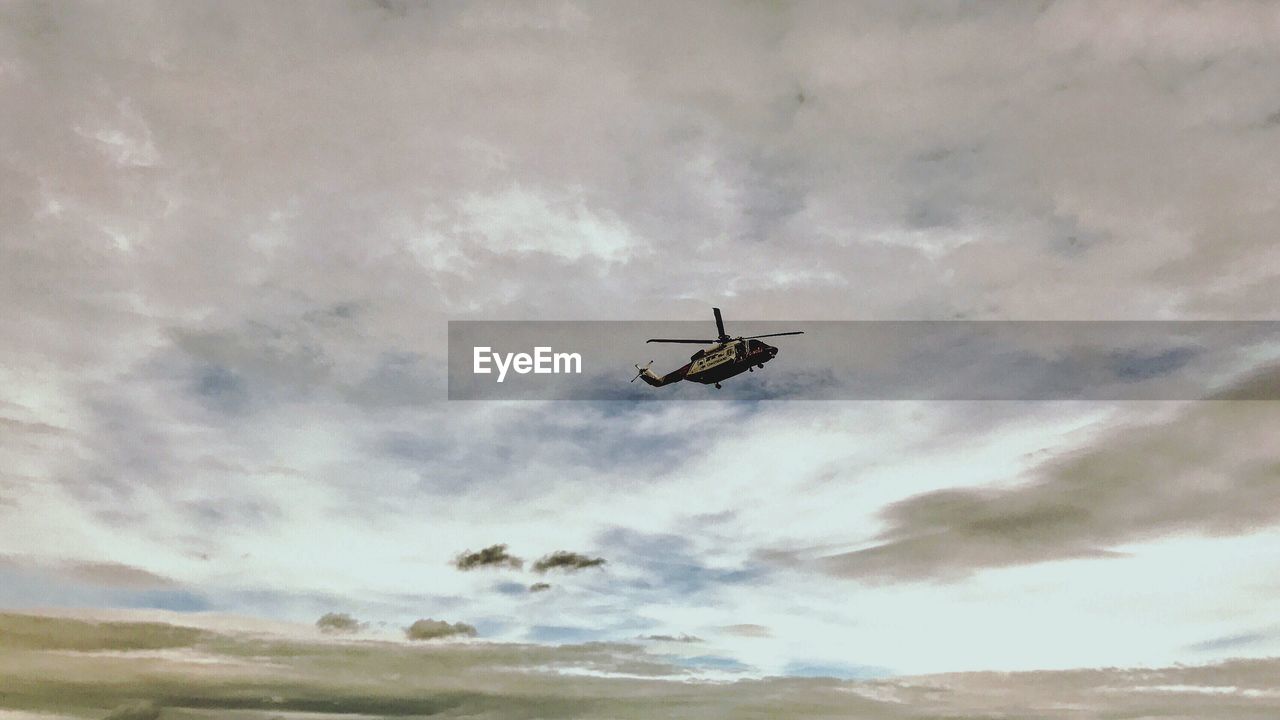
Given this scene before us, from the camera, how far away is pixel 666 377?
5399 inches

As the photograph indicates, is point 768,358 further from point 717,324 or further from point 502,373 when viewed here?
point 502,373

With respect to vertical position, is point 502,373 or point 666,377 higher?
point 666,377

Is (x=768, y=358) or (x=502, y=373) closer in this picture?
(x=502, y=373)

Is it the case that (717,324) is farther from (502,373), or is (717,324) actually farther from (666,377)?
(502,373)

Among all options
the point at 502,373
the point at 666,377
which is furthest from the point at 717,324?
the point at 502,373

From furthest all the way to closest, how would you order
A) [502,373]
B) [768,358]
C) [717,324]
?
1. [717,324]
2. [768,358]
3. [502,373]

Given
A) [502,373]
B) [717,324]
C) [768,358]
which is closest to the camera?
[502,373]

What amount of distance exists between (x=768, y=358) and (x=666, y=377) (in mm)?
20679

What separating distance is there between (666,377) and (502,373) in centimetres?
4485

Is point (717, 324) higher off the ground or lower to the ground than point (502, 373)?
higher

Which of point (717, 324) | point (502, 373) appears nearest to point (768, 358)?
point (717, 324)

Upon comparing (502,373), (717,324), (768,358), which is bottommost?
(502,373)

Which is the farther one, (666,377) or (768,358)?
(666,377)

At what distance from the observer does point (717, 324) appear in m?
133
